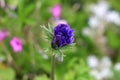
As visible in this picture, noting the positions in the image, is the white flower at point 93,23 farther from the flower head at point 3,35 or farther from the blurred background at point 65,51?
the flower head at point 3,35

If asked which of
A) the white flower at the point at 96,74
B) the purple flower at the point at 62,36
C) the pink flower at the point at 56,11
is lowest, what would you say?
the purple flower at the point at 62,36

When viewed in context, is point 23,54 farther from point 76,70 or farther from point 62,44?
point 62,44

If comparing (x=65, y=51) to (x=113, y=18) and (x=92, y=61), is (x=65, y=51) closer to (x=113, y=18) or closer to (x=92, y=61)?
(x=92, y=61)

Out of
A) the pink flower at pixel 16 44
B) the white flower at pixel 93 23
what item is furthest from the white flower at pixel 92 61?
the pink flower at pixel 16 44

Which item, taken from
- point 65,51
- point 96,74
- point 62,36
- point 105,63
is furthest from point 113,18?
point 62,36

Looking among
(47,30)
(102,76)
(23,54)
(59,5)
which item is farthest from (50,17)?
(47,30)

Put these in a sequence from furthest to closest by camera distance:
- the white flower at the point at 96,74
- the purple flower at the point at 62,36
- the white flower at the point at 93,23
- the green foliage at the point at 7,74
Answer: the white flower at the point at 93,23 < the white flower at the point at 96,74 < the green foliage at the point at 7,74 < the purple flower at the point at 62,36

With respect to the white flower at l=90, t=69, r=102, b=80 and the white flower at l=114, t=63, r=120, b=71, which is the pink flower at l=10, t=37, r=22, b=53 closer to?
the white flower at l=90, t=69, r=102, b=80

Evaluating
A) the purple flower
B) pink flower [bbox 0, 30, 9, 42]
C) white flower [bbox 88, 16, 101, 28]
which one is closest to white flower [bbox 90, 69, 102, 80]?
white flower [bbox 88, 16, 101, 28]
